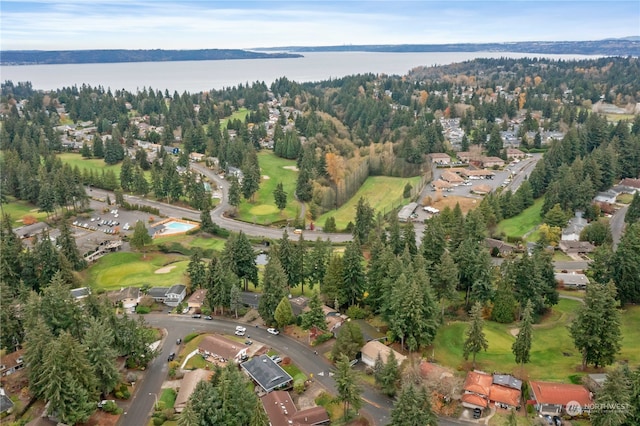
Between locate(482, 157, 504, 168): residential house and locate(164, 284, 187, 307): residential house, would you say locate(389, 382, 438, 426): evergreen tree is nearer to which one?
locate(164, 284, 187, 307): residential house

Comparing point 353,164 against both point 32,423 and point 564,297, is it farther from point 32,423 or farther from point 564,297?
point 32,423

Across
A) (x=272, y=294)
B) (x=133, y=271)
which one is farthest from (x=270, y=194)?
(x=272, y=294)

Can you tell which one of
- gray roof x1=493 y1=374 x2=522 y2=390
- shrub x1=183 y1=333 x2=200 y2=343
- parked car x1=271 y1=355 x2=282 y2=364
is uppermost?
gray roof x1=493 y1=374 x2=522 y2=390

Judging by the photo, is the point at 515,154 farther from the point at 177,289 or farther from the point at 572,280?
the point at 177,289

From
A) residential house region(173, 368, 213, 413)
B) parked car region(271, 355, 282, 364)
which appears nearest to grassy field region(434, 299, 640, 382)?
parked car region(271, 355, 282, 364)

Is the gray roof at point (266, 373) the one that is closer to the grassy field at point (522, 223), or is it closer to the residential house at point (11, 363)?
the residential house at point (11, 363)
